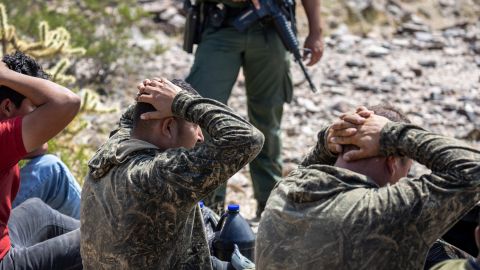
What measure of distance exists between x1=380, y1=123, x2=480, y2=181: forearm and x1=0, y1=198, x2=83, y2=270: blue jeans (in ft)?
5.23

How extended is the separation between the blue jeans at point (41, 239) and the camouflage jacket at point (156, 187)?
0.55 m

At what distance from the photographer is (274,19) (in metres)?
5.54

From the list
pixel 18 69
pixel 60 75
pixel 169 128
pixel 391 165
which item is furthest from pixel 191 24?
pixel 391 165

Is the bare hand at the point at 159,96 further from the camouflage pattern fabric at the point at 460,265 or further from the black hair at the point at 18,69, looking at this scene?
the camouflage pattern fabric at the point at 460,265

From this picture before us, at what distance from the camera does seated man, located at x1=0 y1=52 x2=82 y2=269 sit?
11.0 feet

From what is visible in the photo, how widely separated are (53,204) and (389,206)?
2.38 m

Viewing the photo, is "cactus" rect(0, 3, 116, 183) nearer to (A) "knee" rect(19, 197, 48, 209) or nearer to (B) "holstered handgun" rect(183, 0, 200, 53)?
(B) "holstered handgun" rect(183, 0, 200, 53)

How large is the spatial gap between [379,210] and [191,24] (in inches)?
131

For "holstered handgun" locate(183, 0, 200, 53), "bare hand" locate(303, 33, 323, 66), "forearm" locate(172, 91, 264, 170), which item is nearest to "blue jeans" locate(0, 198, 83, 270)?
"forearm" locate(172, 91, 264, 170)

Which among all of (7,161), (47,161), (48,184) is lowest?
(48,184)

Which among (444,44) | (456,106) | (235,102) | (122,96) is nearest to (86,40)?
(122,96)

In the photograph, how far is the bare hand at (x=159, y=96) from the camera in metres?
3.01

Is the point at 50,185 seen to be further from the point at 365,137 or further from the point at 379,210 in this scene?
the point at 379,210

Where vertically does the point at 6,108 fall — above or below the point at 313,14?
above
